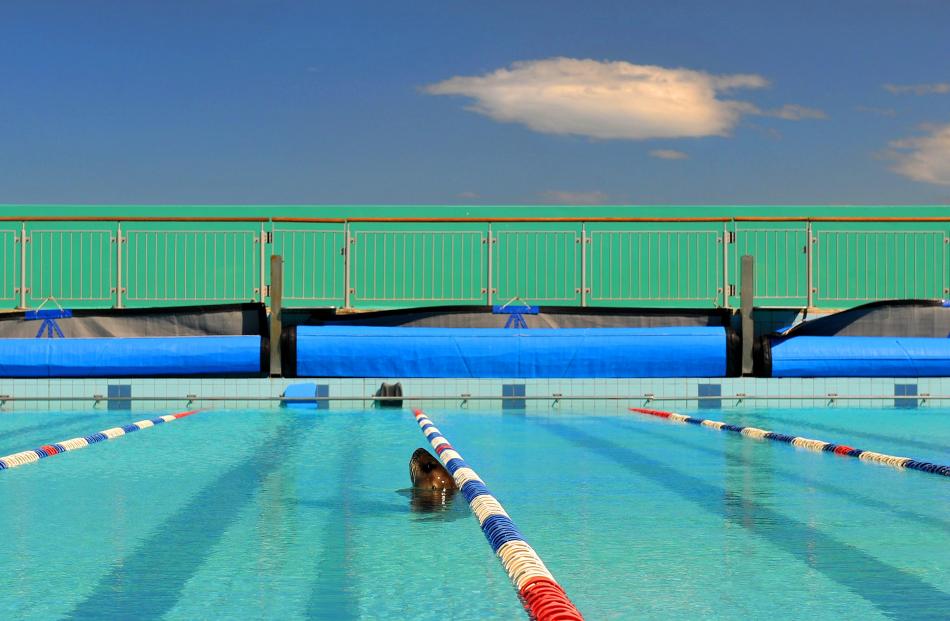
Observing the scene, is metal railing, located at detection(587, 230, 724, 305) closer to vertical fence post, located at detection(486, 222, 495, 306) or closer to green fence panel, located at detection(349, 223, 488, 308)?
vertical fence post, located at detection(486, 222, 495, 306)

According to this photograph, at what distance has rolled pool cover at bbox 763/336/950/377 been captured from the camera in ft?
39.1

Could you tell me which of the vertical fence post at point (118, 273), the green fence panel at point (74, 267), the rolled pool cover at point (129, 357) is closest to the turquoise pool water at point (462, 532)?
the rolled pool cover at point (129, 357)

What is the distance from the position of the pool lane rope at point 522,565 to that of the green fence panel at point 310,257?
8520 mm

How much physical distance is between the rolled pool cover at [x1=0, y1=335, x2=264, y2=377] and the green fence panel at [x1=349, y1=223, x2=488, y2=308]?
69.5 inches

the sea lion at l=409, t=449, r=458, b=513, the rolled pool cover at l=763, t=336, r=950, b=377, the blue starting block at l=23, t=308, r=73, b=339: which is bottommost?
the sea lion at l=409, t=449, r=458, b=513

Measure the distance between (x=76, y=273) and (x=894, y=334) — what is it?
11210 mm

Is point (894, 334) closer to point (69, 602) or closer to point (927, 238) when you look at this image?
point (927, 238)

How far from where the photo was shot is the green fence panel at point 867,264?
13.1 meters

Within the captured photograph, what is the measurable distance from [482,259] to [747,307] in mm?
3370

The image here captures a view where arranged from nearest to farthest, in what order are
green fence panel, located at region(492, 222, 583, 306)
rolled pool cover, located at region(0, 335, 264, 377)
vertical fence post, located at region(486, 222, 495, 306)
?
rolled pool cover, located at region(0, 335, 264, 377)
vertical fence post, located at region(486, 222, 495, 306)
green fence panel, located at region(492, 222, 583, 306)

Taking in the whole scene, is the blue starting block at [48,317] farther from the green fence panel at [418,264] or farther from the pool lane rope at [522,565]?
→ the pool lane rope at [522,565]

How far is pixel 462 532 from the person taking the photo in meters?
4.30

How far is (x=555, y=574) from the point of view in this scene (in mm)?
3527

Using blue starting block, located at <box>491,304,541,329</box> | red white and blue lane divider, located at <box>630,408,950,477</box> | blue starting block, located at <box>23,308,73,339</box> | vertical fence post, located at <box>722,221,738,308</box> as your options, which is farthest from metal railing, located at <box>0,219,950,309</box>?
red white and blue lane divider, located at <box>630,408,950,477</box>
